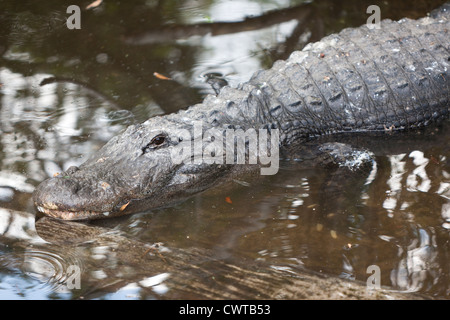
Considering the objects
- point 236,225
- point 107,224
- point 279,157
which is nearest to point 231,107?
point 279,157

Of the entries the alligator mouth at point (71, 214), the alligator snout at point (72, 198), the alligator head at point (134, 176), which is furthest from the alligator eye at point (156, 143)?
the alligator mouth at point (71, 214)

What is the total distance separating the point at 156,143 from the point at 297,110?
1.49 m

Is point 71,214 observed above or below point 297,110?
below

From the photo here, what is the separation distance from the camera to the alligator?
4.51m

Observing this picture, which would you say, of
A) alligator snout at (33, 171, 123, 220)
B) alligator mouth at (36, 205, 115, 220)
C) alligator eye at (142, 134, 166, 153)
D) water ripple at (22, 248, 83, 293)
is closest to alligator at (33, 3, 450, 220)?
alligator eye at (142, 134, 166, 153)

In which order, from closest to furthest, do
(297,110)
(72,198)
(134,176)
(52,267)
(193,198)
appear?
(52,267) → (72,198) → (134,176) → (193,198) → (297,110)

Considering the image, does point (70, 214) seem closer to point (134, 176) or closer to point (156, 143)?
point (134, 176)

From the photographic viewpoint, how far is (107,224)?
417 cm

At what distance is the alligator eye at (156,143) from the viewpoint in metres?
4.52

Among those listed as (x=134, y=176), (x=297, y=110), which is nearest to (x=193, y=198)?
(x=134, y=176)

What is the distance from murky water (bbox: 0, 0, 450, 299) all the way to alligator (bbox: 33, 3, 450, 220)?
0.22 meters

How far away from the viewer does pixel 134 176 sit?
4.36 metres

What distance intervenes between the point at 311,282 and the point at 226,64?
3636 mm
